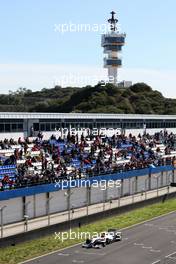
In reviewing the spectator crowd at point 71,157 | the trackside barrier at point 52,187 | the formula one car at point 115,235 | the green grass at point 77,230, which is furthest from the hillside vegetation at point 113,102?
the formula one car at point 115,235

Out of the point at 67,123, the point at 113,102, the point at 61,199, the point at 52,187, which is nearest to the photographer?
the point at 52,187

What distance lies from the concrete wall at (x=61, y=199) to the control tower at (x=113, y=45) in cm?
9130

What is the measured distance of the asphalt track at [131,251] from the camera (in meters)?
27.5

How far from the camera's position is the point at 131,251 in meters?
29.6

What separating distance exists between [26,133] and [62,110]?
8554cm

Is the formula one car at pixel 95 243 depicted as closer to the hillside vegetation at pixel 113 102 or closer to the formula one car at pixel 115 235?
the formula one car at pixel 115 235

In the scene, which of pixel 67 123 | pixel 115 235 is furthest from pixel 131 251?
pixel 67 123

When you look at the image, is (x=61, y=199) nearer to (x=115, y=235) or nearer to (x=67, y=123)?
(x=115, y=235)

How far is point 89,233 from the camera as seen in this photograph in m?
33.4

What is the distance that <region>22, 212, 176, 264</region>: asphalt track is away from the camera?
27516 millimetres

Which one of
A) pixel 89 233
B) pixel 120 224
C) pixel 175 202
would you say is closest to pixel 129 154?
pixel 175 202

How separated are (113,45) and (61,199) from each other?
104 meters

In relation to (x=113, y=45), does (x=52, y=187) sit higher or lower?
lower

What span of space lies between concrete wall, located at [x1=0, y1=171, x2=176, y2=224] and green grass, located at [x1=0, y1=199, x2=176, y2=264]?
5.60 feet
